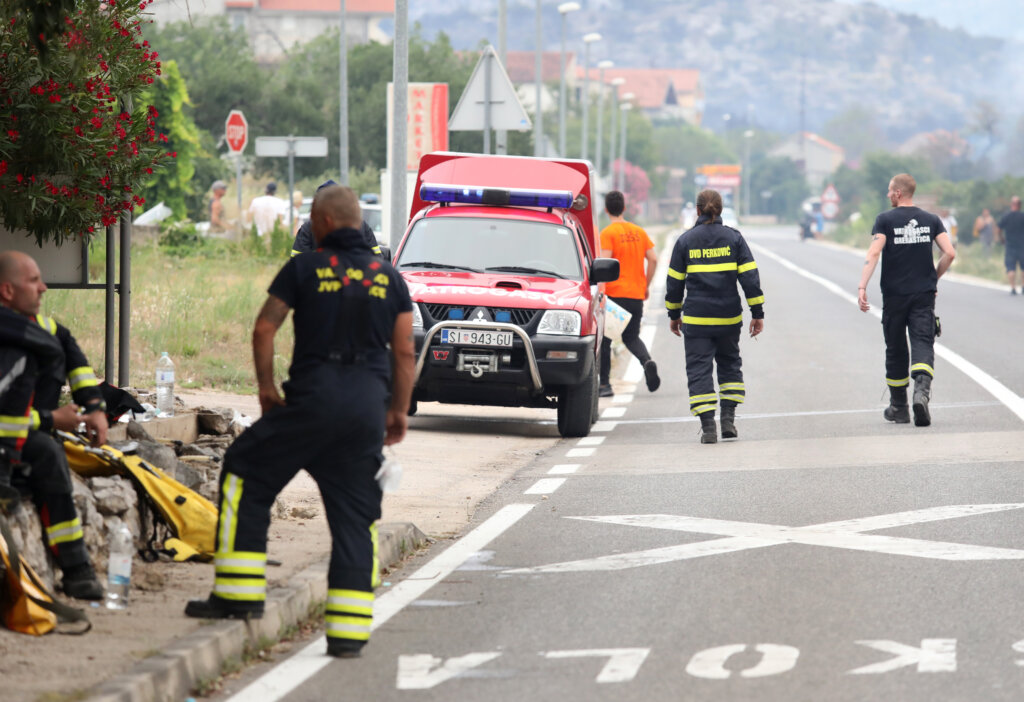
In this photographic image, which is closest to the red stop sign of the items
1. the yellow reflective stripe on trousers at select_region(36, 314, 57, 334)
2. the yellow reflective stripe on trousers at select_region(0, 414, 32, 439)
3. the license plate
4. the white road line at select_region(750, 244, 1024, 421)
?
the white road line at select_region(750, 244, 1024, 421)

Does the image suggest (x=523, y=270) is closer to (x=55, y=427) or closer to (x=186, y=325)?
(x=186, y=325)

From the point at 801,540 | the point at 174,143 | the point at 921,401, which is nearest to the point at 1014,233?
the point at 174,143

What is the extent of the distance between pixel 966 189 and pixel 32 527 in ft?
267

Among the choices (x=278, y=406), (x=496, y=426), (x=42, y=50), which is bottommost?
(x=496, y=426)

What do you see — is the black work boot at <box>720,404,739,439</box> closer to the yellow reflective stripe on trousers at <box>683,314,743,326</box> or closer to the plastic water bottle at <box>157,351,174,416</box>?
the yellow reflective stripe on trousers at <box>683,314,743,326</box>

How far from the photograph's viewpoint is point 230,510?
20.9 feet

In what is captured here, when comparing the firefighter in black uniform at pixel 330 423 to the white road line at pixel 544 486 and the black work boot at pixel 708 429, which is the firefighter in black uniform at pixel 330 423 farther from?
the black work boot at pixel 708 429

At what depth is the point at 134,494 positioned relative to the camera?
7637 mm

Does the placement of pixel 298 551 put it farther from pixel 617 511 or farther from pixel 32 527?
pixel 617 511

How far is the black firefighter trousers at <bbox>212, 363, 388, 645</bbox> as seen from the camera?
6273 mm

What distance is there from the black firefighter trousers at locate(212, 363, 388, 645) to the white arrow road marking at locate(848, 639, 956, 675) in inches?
71.2

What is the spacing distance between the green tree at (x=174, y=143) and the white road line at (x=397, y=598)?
104 ft

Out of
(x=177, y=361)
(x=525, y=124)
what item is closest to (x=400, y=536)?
(x=177, y=361)

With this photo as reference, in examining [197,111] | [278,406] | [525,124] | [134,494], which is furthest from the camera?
[197,111]
